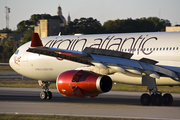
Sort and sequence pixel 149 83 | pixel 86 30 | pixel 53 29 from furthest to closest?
pixel 86 30 → pixel 53 29 → pixel 149 83

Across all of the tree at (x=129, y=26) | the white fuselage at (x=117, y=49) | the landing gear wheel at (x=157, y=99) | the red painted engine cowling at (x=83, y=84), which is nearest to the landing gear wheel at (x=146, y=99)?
the landing gear wheel at (x=157, y=99)

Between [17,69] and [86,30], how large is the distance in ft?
283

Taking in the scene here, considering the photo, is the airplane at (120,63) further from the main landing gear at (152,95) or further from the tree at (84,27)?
the tree at (84,27)

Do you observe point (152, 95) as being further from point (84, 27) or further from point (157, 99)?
point (84, 27)

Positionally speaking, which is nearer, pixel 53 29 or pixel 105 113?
pixel 105 113

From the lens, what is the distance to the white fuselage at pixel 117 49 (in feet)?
60.4

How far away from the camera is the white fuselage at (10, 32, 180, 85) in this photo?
1842 centimetres

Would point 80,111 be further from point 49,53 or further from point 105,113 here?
point 49,53

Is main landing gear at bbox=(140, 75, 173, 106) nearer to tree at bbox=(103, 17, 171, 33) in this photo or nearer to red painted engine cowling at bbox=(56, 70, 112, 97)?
red painted engine cowling at bbox=(56, 70, 112, 97)

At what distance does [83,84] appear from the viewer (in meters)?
17.4

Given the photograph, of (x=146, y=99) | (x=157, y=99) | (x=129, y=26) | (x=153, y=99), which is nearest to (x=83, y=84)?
(x=146, y=99)

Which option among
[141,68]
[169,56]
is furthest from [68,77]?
[169,56]

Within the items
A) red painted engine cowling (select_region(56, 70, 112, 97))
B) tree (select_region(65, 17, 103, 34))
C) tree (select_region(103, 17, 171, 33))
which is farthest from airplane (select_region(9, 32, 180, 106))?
tree (select_region(103, 17, 171, 33))

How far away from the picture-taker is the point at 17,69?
24.9 meters
